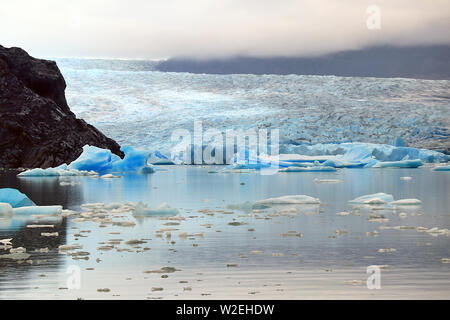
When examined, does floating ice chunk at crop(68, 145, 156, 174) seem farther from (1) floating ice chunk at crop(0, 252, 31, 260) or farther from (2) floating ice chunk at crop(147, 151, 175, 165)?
(1) floating ice chunk at crop(0, 252, 31, 260)

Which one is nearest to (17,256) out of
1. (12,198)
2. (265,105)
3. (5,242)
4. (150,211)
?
(5,242)

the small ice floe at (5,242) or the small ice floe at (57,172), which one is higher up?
the small ice floe at (57,172)

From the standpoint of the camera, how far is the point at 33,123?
1077 inches

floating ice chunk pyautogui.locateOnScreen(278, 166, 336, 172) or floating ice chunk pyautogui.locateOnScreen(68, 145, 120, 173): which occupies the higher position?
floating ice chunk pyautogui.locateOnScreen(68, 145, 120, 173)

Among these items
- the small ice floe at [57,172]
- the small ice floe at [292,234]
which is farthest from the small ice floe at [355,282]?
the small ice floe at [57,172]

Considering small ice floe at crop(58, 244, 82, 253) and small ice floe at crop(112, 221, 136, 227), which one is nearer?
small ice floe at crop(58, 244, 82, 253)

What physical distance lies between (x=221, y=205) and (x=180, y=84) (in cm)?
3262

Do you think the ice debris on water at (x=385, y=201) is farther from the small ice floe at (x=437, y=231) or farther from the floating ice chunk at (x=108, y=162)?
the floating ice chunk at (x=108, y=162)

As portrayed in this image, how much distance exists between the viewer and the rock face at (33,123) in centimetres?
2675

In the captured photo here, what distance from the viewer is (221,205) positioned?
10.8m

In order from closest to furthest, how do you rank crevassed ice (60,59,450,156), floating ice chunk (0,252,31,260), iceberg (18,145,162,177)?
floating ice chunk (0,252,31,260) < iceberg (18,145,162,177) < crevassed ice (60,59,450,156)

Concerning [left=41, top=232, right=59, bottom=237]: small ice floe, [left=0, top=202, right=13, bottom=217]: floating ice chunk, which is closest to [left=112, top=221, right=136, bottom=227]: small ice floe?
[left=41, top=232, right=59, bottom=237]: small ice floe

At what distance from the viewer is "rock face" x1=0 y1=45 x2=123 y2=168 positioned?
2675 centimetres

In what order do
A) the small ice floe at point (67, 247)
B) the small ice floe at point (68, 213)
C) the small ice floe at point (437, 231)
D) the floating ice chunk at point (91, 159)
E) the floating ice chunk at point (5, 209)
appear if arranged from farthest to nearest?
1. the floating ice chunk at point (91, 159)
2. the small ice floe at point (68, 213)
3. the floating ice chunk at point (5, 209)
4. the small ice floe at point (437, 231)
5. the small ice floe at point (67, 247)
